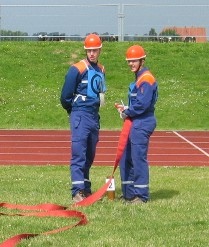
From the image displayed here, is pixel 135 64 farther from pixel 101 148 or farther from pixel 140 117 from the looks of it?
pixel 101 148

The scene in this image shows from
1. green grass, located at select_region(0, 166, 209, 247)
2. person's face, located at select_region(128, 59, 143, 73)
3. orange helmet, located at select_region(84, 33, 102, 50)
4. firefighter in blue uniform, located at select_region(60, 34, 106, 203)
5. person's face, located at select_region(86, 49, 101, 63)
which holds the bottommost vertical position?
green grass, located at select_region(0, 166, 209, 247)

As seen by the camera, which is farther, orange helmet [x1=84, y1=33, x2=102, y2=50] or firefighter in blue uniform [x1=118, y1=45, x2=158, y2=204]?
orange helmet [x1=84, y1=33, x2=102, y2=50]

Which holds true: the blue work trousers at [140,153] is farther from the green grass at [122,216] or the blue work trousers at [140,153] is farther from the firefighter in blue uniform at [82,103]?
the firefighter in blue uniform at [82,103]

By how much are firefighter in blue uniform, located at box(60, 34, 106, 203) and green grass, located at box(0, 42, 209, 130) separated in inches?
569

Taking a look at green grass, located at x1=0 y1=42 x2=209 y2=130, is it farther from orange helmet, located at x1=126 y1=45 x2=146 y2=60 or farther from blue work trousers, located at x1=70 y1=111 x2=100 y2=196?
orange helmet, located at x1=126 y1=45 x2=146 y2=60

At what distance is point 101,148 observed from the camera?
1917 cm

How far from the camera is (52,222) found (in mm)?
8992

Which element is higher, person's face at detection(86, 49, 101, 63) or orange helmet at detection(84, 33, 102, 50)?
orange helmet at detection(84, 33, 102, 50)

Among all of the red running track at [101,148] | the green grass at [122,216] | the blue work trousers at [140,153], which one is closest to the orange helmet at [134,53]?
the blue work trousers at [140,153]

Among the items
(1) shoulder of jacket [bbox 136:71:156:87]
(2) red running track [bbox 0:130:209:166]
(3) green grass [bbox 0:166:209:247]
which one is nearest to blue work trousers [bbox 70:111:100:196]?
(3) green grass [bbox 0:166:209:247]

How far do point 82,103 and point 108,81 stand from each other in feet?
69.9

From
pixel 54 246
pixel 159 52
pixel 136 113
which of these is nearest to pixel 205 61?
pixel 159 52

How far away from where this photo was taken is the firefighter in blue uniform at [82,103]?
10.6 m

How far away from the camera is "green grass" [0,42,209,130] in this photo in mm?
26734
